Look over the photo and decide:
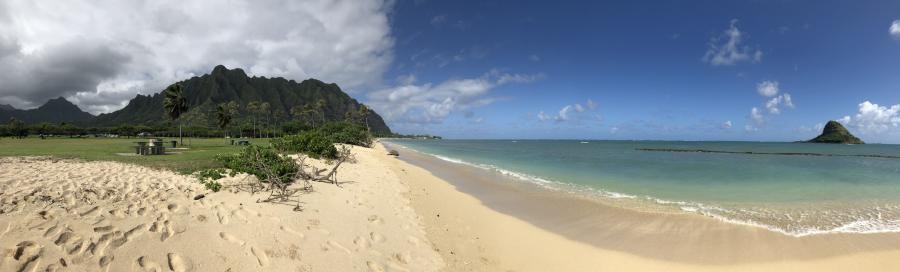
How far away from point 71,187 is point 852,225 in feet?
60.1

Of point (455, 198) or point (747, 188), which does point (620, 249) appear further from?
point (747, 188)

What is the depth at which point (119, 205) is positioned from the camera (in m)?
6.02

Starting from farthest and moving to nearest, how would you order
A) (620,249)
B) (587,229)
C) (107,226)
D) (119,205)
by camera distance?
(587,229), (620,249), (119,205), (107,226)

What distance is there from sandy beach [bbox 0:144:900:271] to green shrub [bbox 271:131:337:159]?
36.6 ft

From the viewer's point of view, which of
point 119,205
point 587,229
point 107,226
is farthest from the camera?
point 587,229

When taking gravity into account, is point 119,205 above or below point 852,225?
above

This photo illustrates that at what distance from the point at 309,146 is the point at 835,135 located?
21389 centimetres

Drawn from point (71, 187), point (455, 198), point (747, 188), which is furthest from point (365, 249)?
point (747, 188)

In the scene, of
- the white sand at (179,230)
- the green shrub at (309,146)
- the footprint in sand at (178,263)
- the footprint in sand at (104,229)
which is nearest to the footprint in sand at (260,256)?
the white sand at (179,230)

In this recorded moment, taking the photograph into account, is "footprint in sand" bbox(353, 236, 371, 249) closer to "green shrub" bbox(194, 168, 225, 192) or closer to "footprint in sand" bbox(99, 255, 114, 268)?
"footprint in sand" bbox(99, 255, 114, 268)

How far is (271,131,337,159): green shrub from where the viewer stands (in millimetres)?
21719

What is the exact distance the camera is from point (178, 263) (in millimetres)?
4566

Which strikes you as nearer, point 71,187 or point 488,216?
point 71,187

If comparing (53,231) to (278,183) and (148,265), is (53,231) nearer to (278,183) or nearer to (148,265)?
(148,265)
